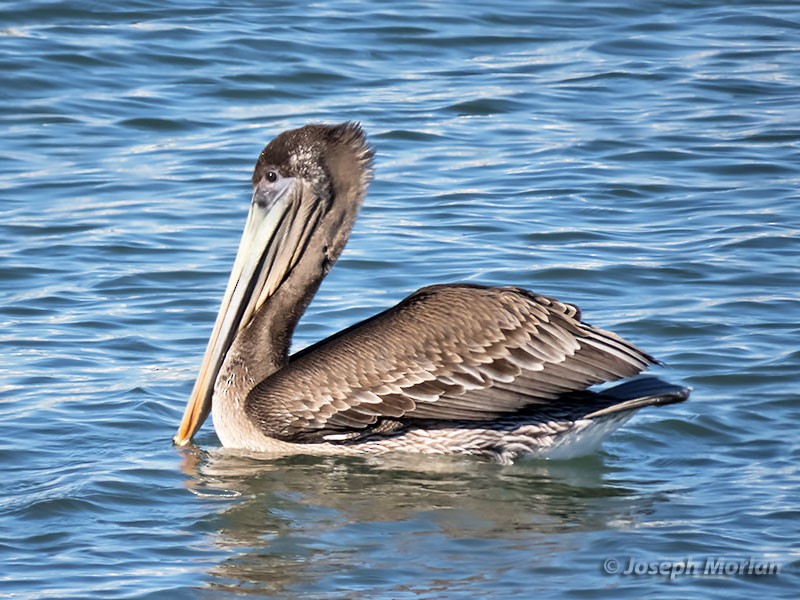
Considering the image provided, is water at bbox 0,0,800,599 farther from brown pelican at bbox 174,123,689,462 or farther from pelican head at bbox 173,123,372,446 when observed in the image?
pelican head at bbox 173,123,372,446

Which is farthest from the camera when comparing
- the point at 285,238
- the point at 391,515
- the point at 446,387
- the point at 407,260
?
the point at 407,260

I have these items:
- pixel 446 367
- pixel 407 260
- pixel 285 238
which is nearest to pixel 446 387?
pixel 446 367

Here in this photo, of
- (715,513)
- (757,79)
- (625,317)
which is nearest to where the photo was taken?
(715,513)

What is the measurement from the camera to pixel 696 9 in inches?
578

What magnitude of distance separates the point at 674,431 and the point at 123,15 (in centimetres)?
850

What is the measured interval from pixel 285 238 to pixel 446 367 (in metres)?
1.04

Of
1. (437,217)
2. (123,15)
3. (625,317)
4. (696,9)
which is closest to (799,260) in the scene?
(625,317)

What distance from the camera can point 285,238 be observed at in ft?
22.9

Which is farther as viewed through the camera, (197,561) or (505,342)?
(505,342)

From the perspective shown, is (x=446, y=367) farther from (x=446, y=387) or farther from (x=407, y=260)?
(x=407, y=260)

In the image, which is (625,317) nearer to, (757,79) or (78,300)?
(78,300)

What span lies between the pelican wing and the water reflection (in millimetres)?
236

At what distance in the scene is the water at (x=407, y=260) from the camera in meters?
5.55

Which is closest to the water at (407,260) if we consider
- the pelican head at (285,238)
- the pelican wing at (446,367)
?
the pelican wing at (446,367)
